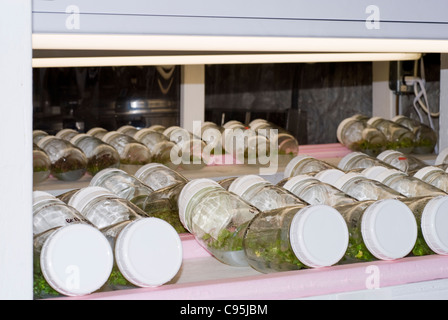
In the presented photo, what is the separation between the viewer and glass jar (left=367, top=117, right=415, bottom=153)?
6.40 ft

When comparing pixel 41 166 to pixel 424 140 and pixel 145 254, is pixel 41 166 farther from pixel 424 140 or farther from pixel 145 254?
pixel 424 140

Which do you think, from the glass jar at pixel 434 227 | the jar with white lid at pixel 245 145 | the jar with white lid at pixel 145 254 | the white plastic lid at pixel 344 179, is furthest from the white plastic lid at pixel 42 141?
the glass jar at pixel 434 227

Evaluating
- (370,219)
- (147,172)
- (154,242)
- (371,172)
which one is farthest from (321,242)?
(147,172)

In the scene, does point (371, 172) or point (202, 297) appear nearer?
point (202, 297)

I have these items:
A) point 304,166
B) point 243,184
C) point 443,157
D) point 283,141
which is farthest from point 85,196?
point 283,141

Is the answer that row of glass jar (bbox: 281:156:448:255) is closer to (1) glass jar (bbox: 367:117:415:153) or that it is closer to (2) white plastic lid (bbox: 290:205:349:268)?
(2) white plastic lid (bbox: 290:205:349:268)

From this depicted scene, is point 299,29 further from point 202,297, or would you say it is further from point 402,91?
point 402,91

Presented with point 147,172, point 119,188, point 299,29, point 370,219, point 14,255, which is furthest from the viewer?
point 147,172

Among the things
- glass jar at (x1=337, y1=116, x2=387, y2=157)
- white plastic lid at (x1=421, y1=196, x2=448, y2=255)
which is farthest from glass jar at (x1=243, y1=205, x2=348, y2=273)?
glass jar at (x1=337, y1=116, x2=387, y2=157)

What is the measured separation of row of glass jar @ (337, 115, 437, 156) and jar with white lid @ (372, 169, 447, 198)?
871 millimetres

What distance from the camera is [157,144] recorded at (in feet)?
5.72

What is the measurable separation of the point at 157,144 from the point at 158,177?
569 mm
